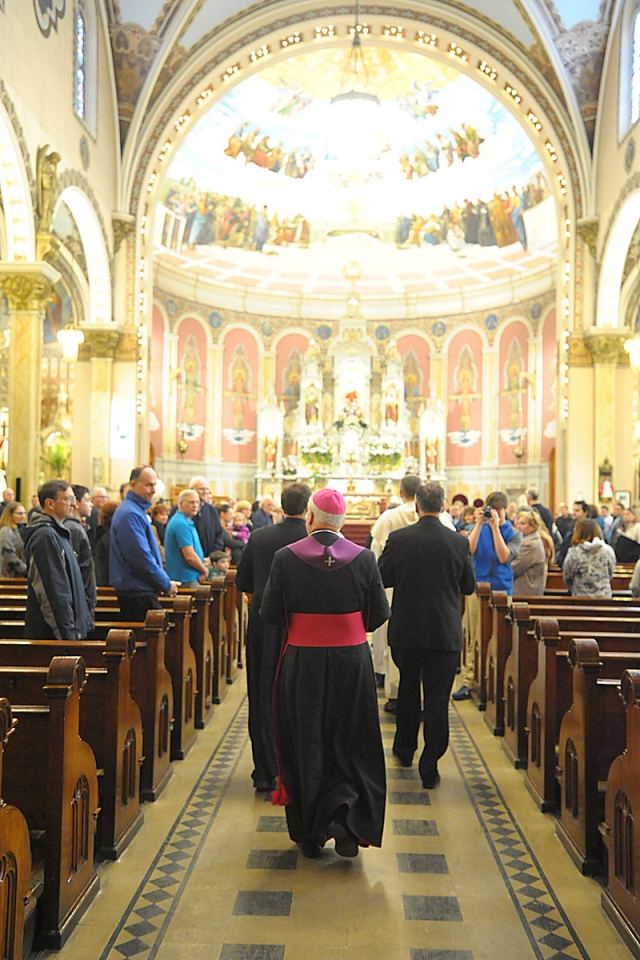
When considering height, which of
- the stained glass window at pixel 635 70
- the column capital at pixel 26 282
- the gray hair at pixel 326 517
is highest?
the stained glass window at pixel 635 70

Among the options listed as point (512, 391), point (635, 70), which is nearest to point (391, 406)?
point (512, 391)

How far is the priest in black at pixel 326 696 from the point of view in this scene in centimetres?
427

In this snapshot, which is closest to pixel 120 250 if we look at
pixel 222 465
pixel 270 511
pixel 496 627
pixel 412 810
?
pixel 270 511

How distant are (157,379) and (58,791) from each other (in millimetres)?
20844

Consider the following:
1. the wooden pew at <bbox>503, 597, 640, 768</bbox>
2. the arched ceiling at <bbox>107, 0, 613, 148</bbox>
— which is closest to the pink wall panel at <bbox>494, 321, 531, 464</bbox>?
the arched ceiling at <bbox>107, 0, 613, 148</bbox>

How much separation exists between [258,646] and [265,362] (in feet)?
71.0

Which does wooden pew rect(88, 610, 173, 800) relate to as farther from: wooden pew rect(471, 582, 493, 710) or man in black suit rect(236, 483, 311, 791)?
wooden pew rect(471, 582, 493, 710)

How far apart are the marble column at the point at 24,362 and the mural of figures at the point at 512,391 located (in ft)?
49.2

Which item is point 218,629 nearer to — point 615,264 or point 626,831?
point 626,831

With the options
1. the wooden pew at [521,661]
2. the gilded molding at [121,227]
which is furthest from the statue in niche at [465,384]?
the wooden pew at [521,661]

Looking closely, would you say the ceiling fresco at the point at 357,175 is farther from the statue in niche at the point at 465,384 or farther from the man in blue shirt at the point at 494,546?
the man in blue shirt at the point at 494,546

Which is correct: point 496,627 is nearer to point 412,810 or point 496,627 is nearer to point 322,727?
point 412,810

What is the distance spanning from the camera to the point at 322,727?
4.32 metres

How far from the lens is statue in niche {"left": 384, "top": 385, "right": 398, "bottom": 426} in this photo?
25.9m
